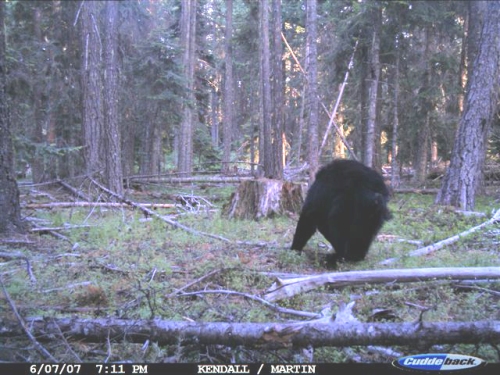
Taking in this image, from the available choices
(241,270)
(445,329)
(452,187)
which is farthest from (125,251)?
(452,187)

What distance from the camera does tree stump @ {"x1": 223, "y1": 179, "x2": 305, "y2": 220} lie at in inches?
401

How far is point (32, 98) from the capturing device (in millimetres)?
4316

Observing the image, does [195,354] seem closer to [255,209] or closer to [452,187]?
[255,209]

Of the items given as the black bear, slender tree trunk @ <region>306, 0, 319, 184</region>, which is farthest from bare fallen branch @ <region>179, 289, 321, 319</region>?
slender tree trunk @ <region>306, 0, 319, 184</region>

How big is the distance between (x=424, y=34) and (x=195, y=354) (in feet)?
35.3

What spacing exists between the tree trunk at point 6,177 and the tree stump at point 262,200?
17.5 ft

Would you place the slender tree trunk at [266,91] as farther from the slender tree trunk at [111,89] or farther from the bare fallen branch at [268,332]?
the bare fallen branch at [268,332]

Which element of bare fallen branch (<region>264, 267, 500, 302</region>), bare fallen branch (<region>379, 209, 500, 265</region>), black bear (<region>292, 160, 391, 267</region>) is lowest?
bare fallen branch (<region>379, 209, 500, 265</region>)

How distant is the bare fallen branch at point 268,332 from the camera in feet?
8.59

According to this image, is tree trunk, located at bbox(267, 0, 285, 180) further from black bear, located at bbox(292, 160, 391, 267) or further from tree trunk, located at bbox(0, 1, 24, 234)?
tree trunk, located at bbox(0, 1, 24, 234)

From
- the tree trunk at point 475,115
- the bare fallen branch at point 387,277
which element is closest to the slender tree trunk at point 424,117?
the tree trunk at point 475,115

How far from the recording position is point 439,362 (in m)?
2.32

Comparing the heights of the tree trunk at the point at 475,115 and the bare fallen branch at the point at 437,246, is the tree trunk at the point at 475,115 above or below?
above

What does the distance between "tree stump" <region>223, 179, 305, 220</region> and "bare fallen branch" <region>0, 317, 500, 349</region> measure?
7.31 meters
